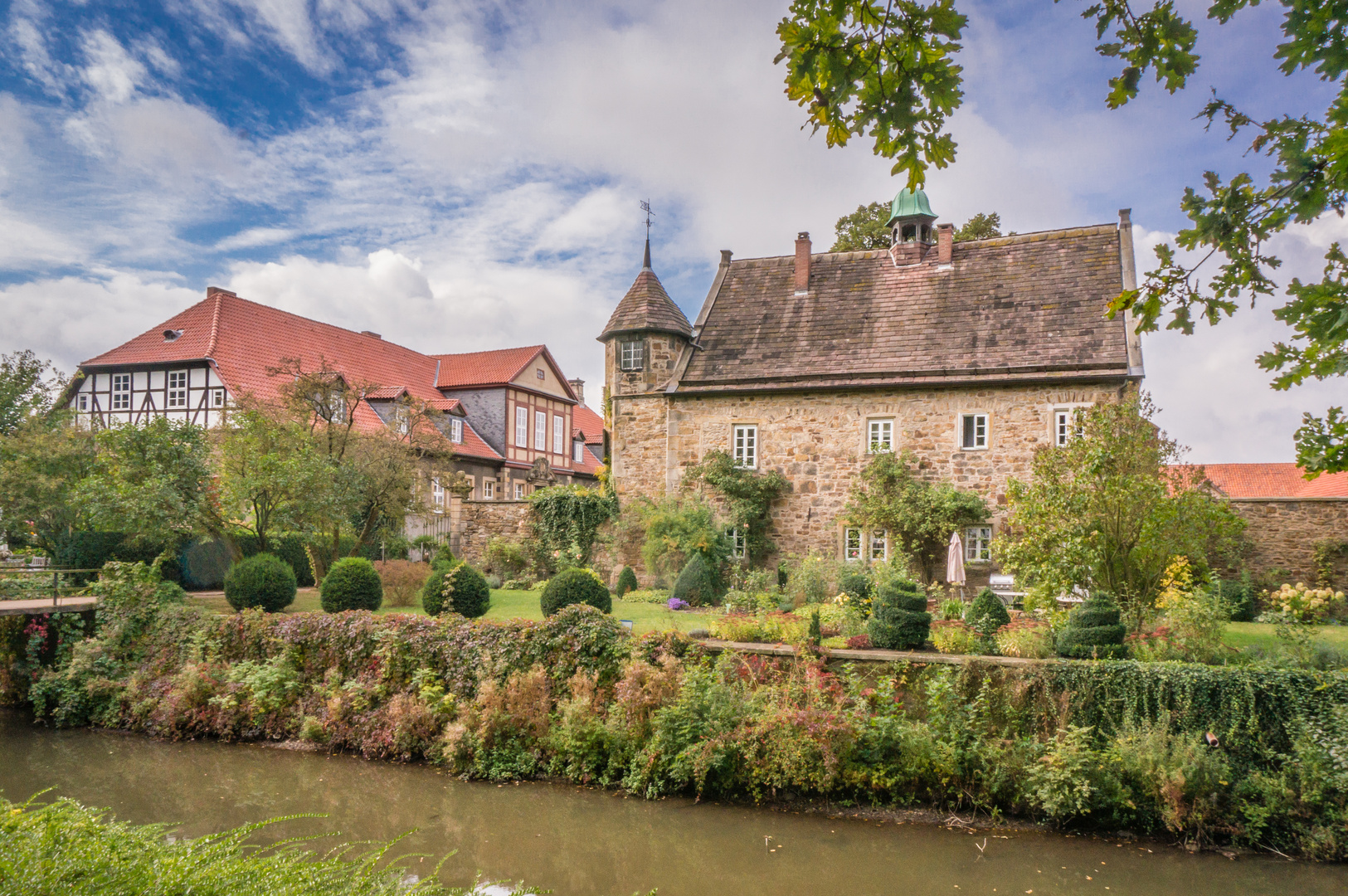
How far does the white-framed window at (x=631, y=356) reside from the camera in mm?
19188

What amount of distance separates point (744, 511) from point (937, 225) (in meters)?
8.26

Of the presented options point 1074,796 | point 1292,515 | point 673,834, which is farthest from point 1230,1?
point 1292,515

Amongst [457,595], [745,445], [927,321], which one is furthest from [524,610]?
[927,321]

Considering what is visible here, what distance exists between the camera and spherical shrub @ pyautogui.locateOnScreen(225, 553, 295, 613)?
43.6 ft

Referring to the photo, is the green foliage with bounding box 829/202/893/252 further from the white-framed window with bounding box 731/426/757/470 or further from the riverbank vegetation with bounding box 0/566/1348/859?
the riverbank vegetation with bounding box 0/566/1348/859

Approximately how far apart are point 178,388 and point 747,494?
16.4 meters

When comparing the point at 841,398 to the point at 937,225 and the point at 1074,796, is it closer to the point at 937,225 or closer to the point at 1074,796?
the point at 937,225

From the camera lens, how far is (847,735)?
825cm

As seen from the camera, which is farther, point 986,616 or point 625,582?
point 625,582

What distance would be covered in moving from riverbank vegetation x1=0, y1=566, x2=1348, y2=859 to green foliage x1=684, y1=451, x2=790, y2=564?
312 inches

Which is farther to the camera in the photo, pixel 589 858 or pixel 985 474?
pixel 985 474

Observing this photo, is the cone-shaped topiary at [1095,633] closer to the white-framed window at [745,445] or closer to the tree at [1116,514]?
the tree at [1116,514]

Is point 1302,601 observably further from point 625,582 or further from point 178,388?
point 178,388

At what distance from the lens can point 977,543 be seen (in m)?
16.5
